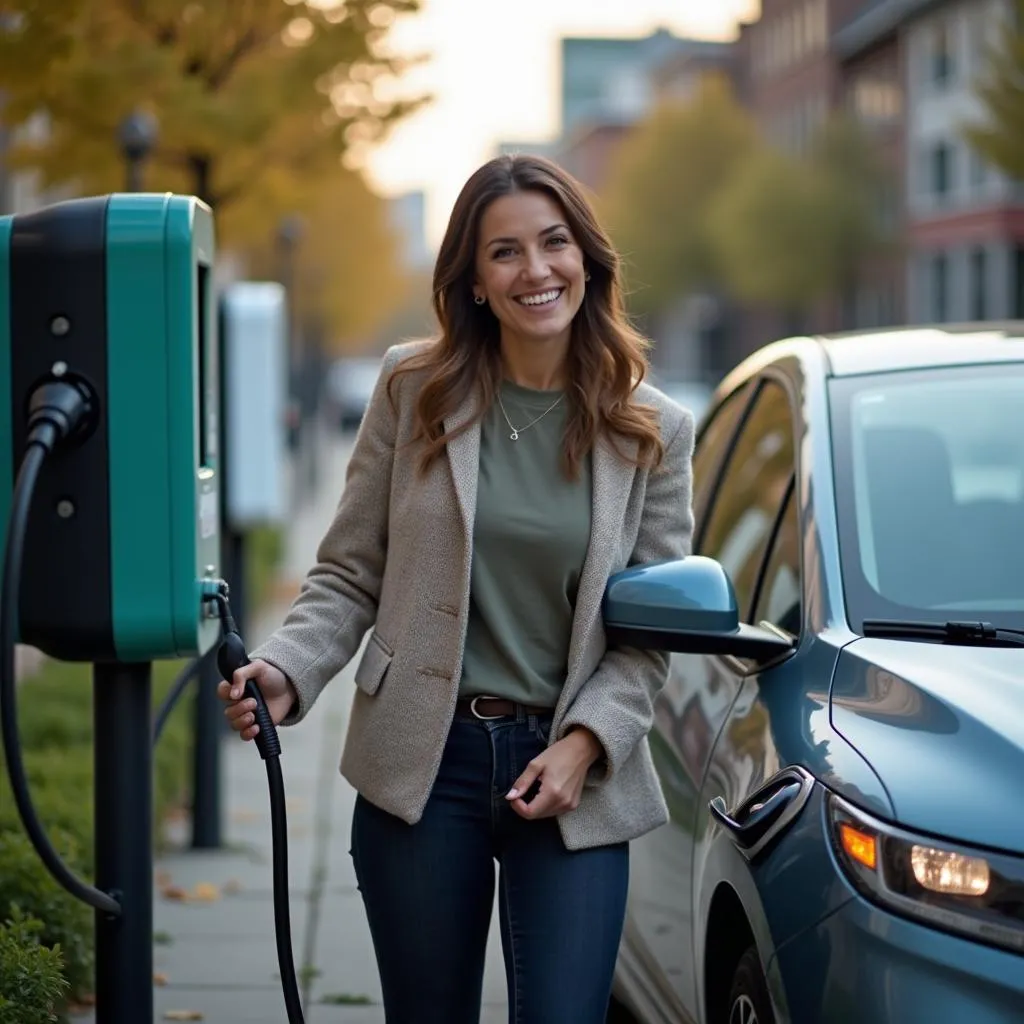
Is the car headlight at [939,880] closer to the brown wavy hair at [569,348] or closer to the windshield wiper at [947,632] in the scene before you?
the windshield wiper at [947,632]

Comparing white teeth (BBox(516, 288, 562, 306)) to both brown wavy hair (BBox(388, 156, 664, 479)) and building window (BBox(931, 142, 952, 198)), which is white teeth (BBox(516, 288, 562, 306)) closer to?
brown wavy hair (BBox(388, 156, 664, 479))

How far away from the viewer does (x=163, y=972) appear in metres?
5.35

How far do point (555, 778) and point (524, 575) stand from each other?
324 mm

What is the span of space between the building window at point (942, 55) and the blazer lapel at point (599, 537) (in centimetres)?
4766

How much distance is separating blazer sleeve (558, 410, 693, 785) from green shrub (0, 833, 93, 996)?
1.70 metres

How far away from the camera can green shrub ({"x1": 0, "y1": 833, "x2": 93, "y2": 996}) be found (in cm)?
434

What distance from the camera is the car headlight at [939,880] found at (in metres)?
2.50

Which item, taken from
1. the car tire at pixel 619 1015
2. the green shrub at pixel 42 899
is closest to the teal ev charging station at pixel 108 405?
the green shrub at pixel 42 899

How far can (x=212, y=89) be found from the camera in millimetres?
10266

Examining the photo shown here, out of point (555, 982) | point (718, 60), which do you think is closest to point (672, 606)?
point (555, 982)

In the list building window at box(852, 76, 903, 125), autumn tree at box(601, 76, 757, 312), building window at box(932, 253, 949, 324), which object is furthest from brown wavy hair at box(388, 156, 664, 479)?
autumn tree at box(601, 76, 757, 312)

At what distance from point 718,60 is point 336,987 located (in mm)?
76189

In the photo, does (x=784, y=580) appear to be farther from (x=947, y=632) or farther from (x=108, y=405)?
(x=108, y=405)

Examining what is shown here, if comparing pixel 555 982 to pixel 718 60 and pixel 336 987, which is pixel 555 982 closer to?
pixel 336 987
